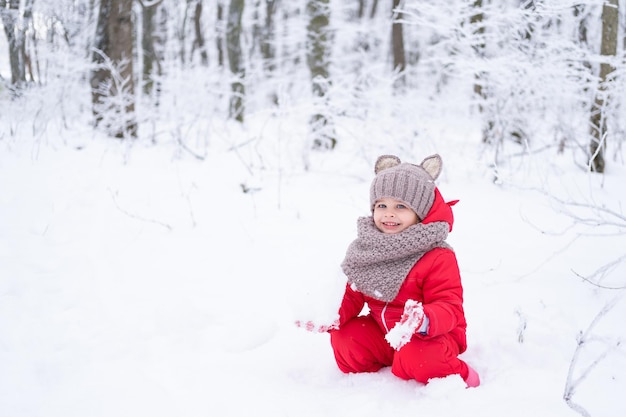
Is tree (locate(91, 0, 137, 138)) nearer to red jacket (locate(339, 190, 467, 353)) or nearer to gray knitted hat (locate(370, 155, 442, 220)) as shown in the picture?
gray knitted hat (locate(370, 155, 442, 220))

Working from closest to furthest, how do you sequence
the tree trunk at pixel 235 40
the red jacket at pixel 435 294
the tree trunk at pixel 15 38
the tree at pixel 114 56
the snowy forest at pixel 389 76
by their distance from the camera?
the red jacket at pixel 435 294 < the snowy forest at pixel 389 76 < the tree trunk at pixel 15 38 < the tree at pixel 114 56 < the tree trunk at pixel 235 40

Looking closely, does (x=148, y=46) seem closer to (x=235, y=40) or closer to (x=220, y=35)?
(x=235, y=40)

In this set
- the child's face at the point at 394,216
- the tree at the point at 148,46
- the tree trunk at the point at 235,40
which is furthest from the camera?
the tree trunk at the point at 235,40

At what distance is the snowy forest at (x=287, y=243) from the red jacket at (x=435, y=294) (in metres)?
0.21

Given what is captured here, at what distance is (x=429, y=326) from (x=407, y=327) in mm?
124

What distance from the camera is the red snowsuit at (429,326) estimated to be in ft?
5.47

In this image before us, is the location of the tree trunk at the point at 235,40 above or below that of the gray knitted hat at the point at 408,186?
above

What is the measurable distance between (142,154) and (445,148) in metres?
3.85

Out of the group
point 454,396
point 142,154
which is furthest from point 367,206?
point 142,154

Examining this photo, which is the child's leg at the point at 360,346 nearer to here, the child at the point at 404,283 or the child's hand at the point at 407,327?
the child at the point at 404,283

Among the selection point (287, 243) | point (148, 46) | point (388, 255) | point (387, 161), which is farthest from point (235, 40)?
point (388, 255)

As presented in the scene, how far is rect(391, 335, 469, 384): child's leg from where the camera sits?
167 cm

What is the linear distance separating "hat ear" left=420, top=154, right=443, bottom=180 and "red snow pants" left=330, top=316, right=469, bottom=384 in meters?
0.67

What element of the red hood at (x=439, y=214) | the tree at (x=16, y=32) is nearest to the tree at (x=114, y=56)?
the tree at (x=16, y=32)
